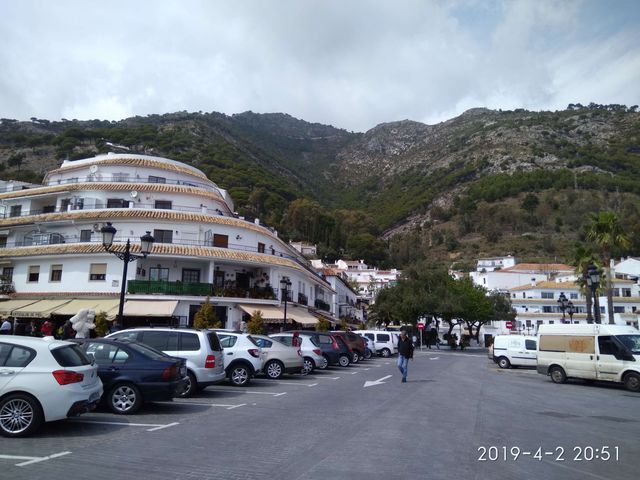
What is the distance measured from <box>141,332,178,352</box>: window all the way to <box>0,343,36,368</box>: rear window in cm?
494

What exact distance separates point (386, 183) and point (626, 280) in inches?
4340

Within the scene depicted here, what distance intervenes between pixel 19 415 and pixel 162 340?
5.32 meters

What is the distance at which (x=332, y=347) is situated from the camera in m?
24.0

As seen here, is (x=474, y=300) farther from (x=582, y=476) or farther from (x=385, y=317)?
(x=582, y=476)

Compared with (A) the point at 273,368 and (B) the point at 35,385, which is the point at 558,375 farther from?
(B) the point at 35,385

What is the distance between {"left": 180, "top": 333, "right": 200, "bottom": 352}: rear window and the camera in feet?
42.8

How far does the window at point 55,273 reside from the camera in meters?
34.5

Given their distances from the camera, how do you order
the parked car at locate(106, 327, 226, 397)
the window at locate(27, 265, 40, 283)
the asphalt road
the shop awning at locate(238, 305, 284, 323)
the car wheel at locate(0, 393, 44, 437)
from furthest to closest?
the window at locate(27, 265, 40, 283), the shop awning at locate(238, 305, 284, 323), the parked car at locate(106, 327, 226, 397), the car wheel at locate(0, 393, 44, 437), the asphalt road

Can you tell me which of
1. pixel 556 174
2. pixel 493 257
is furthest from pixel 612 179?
pixel 493 257

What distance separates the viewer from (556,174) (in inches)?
5034

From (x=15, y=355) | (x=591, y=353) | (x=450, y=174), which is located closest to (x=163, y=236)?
(x=591, y=353)

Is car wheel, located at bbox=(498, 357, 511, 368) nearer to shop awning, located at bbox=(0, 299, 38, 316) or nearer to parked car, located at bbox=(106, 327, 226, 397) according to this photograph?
parked car, located at bbox=(106, 327, 226, 397)

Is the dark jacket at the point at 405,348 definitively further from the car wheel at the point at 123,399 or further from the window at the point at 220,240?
the window at the point at 220,240

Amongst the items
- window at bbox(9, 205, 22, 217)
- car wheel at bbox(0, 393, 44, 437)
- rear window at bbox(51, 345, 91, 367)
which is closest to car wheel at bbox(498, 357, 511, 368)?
rear window at bbox(51, 345, 91, 367)
